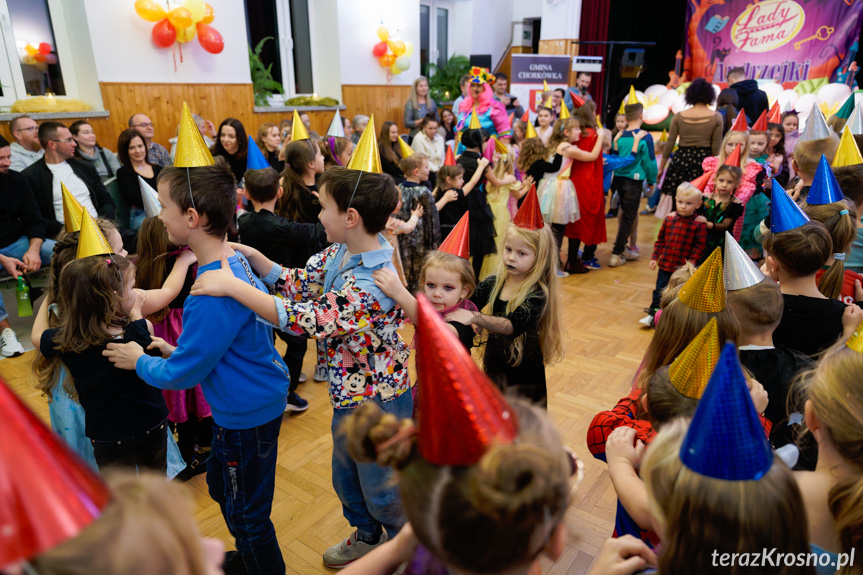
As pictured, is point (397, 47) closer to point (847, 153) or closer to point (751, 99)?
point (751, 99)

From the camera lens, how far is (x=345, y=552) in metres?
1.73

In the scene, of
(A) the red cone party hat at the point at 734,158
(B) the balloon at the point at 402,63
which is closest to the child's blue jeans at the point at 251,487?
(A) the red cone party hat at the point at 734,158

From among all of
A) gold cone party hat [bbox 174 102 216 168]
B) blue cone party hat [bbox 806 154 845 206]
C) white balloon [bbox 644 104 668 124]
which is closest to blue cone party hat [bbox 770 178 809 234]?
blue cone party hat [bbox 806 154 845 206]

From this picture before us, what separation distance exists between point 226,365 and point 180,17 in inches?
197

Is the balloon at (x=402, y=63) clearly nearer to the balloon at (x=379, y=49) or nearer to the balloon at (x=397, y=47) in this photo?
the balloon at (x=397, y=47)

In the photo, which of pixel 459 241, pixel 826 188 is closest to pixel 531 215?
pixel 459 241

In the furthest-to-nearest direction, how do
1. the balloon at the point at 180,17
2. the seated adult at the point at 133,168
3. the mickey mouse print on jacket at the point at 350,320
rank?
the balloon at the point at 180,17
the seated adult at the point at 133,168
the mickey mouse print on jacket at the point at 350,320

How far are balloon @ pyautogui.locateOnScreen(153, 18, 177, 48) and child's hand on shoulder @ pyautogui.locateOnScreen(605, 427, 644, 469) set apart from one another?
5.66m

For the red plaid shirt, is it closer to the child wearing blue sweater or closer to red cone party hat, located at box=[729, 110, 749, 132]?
red cone party hat, located at box=[729, 110, 749, 132]

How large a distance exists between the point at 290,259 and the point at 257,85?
15.7ft

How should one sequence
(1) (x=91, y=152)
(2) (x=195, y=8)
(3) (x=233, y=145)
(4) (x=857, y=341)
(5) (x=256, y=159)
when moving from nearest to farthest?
(4) (x=857, y=341), (5) (x=256, y=159), (1) (x=91, y=152), (3) (x=233, y=145), (2) (x=195, y=8)

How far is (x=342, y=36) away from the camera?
7.02m

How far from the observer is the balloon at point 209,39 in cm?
544

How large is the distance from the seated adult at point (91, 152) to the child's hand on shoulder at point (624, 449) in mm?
3750
